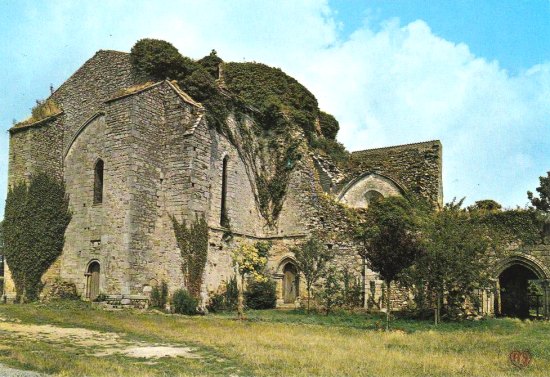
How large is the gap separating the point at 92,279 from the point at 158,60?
941 cm

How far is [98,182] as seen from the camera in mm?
23406

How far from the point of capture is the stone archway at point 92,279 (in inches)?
883

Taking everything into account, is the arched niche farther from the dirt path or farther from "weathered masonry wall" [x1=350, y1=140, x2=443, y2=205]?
the dirt path

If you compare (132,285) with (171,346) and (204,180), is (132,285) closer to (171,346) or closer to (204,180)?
(204,180)

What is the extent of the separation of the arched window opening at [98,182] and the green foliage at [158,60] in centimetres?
440

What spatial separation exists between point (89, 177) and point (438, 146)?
1638cm

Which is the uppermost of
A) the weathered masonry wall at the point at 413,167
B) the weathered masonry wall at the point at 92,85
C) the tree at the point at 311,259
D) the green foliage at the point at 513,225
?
the weathered masonry wall at the point at 92,85

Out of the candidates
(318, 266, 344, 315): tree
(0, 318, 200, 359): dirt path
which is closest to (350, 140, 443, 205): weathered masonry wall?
(318, 266, 344, 315): tree

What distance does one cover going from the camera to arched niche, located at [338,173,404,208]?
27.4 m

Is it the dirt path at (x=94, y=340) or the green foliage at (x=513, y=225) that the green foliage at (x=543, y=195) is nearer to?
the green foliage at (x=513, y=225)

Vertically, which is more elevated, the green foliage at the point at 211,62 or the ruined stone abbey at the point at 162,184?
the green foliage at the point at 211,62

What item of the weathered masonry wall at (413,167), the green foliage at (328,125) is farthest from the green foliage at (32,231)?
the green foliage at (328,125)

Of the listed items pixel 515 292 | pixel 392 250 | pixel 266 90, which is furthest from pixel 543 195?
pixel 392 250

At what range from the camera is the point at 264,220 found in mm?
25938
